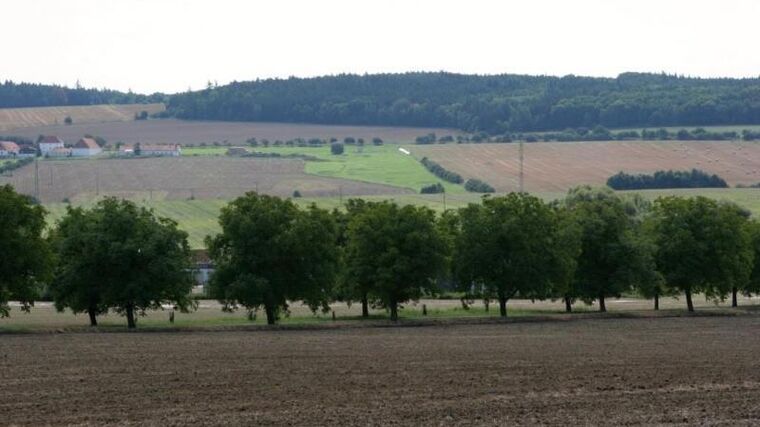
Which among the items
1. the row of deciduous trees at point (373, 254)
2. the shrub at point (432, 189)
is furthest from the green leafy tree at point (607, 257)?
the shrub at point (432, 189)

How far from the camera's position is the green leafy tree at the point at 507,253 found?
295ft

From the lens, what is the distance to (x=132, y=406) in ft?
127

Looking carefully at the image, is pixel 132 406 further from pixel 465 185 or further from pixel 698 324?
pixel 465 185

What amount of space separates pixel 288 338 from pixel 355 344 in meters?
5.69

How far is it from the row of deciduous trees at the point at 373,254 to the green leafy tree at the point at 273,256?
88 millimetres

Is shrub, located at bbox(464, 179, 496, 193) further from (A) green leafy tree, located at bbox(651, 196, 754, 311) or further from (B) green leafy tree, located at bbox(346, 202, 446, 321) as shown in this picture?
(B) green leafy tree, located at bbox(346, 202, 446, 321)

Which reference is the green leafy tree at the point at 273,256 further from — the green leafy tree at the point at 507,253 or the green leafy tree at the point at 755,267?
the green leafy tree at the point at 755,267

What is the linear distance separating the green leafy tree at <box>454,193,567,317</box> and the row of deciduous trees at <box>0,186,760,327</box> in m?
0.10

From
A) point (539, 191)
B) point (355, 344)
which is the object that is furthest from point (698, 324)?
point (539, 191)

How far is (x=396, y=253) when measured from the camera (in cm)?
8606

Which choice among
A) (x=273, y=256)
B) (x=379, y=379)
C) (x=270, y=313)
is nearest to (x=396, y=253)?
(x=273, y=256)

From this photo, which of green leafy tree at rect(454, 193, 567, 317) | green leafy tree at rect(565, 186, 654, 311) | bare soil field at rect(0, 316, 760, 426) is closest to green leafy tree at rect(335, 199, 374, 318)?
green leafy tree at rect(454, 193, 567, 317)

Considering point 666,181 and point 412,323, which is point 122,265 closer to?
point 412,323

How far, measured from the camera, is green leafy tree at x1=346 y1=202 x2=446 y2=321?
86.1 m
